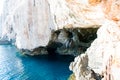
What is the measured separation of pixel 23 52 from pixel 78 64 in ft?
123

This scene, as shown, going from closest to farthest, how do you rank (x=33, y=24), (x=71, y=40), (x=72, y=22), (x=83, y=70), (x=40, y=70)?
1. (x=72, y=22)
2. (x=83, y=70)
3. (x=40, y=70)
4. (x=71, y=40)
5. (x=33, y=24)

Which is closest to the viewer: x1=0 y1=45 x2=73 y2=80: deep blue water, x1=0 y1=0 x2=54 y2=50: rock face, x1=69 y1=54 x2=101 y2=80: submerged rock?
x1=69 y1=54 x2=101 y2=80: submerged rock

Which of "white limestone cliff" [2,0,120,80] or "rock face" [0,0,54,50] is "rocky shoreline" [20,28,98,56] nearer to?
"rock face" [0,0,54,50]

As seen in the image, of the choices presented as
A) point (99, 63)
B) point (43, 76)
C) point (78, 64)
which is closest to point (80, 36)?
point (43, 76)

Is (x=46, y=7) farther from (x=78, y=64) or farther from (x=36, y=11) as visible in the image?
(x=78, y=64)

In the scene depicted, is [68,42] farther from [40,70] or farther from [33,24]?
[40,70]

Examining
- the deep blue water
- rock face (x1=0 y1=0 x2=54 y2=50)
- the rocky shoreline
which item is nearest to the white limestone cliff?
rock face (x1=0 y1=0 x2=54 y2=50)

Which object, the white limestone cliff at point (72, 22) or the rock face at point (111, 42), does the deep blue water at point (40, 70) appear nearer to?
the white limestone cliff at point (72, 22)

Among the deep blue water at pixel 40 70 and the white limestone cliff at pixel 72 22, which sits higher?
the white limestone cliff at pixel 72 22

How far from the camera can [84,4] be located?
13.4 m

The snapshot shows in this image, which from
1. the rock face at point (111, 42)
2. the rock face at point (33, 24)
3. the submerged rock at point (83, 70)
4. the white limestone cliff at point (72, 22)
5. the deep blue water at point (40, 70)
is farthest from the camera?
the rock face at point (33, 24)

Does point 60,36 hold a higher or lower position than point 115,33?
lower

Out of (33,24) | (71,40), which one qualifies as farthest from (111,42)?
(33,24)

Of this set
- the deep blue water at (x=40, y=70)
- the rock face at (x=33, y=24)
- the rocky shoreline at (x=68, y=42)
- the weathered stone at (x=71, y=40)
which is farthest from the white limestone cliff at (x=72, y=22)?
the deep blue water at (x=40, y=70)
